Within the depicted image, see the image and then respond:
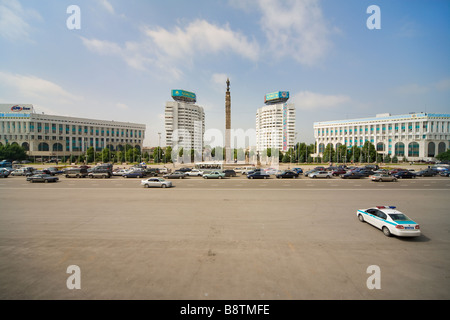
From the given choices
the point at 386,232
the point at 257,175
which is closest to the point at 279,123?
the point at 257,175

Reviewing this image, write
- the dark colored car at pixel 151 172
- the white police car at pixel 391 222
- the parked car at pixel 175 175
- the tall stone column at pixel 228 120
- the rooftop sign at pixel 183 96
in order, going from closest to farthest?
the white police car at pixel 391 222, the parked car at pixel 175 175, the dark colored car at pixel 151 172, the tall stone column at pixel 228 120, the rooftop sign at pixel 183 96

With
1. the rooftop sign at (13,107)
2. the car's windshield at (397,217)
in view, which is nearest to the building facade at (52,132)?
the rooftop sign at (13,107)

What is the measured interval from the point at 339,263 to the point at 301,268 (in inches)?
60.8

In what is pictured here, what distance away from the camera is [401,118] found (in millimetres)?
100312

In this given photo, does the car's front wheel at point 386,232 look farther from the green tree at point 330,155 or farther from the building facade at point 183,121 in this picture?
the building facade at point 183,121

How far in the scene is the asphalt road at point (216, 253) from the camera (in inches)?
218

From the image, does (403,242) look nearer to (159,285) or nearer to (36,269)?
(159,285)

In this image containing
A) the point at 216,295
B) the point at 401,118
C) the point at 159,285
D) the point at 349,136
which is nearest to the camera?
the point at 216,295

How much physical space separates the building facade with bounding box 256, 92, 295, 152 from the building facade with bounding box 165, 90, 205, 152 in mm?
53049

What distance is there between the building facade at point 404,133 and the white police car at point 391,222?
10378cm

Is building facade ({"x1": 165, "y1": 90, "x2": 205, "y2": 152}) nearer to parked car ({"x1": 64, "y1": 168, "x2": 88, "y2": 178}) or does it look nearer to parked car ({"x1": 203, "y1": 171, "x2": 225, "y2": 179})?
parked car ({"x1": 64, "y1": 168, "x2": 88, "y2": 178})

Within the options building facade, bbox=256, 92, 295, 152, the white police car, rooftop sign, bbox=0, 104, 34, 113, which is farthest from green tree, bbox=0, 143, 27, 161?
building facade, bbox=256, 92, 295, 152

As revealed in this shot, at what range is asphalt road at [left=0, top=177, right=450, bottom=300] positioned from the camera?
18.1 ft
